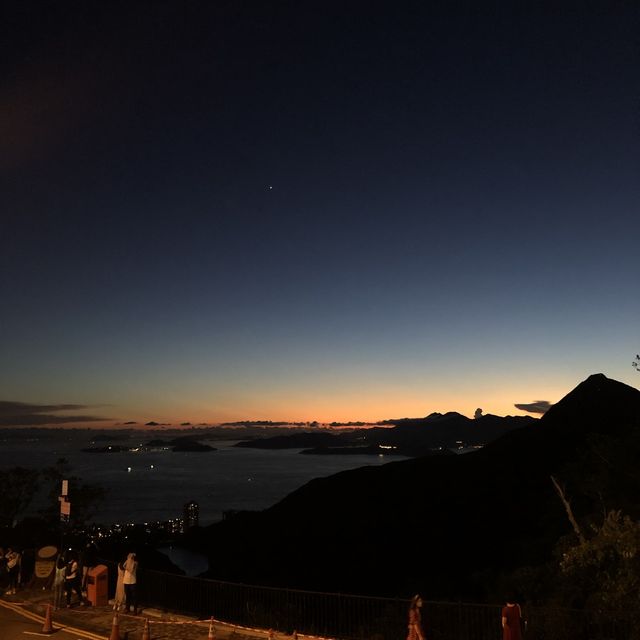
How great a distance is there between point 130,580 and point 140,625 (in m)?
1.14

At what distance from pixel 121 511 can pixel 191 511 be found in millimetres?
25424

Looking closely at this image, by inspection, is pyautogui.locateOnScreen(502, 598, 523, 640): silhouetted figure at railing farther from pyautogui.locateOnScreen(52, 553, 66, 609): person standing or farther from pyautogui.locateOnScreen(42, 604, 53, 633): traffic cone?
pyautogui.locateOnScreen(52, 553, 66, 609): person standing

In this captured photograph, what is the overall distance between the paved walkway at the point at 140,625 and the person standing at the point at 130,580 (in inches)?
10.8

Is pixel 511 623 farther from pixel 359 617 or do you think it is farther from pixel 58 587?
pixel 58 587

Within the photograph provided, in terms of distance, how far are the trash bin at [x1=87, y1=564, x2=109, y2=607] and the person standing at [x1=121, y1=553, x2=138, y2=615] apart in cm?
131

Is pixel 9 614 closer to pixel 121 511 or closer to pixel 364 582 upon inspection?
pixel 364 582

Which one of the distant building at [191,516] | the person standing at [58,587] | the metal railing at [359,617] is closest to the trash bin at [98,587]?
the person standing at [58,587]

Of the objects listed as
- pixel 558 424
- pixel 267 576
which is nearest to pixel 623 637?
pixel 267 576

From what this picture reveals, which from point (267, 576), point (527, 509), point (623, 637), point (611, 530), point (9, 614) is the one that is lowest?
point (267, 576)

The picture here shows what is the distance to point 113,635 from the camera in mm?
12750

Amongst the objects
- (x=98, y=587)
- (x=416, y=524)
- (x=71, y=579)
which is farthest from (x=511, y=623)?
(x=416, y=524)

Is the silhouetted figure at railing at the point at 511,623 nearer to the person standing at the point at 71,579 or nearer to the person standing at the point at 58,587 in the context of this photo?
the person standing at the point at 71,579

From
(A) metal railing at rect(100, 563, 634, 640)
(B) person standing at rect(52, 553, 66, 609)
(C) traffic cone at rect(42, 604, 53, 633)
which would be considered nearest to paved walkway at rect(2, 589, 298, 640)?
(B) person standing at rect(52, 553, 66, 609)

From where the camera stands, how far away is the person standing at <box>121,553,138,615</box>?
15.1 metres
